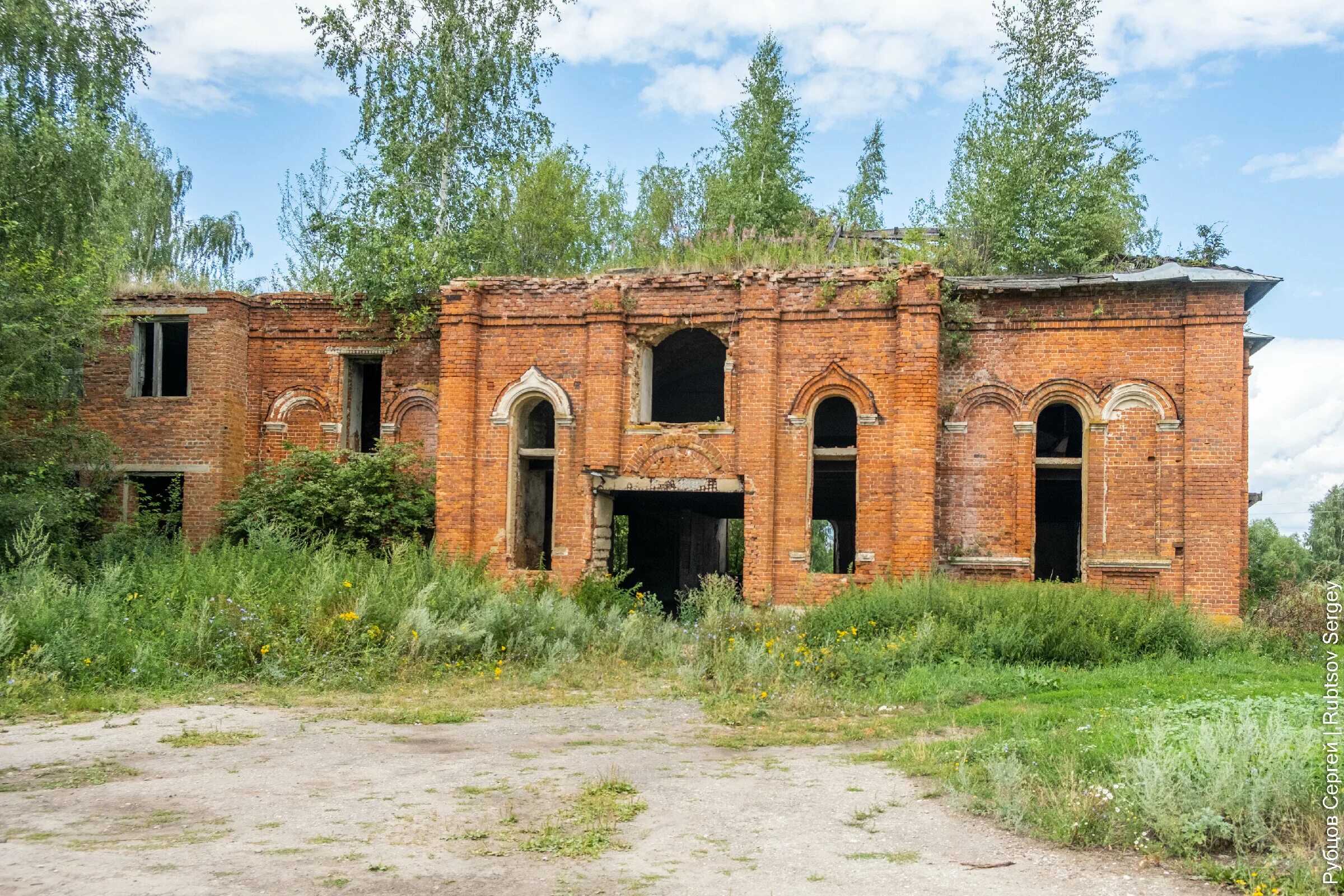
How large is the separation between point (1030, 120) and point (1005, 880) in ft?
79.3

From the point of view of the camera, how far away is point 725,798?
7.57m

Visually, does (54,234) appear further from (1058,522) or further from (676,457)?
(1058,522)

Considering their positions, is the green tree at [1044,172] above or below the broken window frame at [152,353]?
above

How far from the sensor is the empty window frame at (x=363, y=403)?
19.6 metres

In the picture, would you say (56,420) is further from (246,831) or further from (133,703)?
(246,831)

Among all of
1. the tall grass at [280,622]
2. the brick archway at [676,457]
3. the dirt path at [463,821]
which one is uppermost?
the brick archway at [676,457]

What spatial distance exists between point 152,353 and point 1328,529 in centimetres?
4862

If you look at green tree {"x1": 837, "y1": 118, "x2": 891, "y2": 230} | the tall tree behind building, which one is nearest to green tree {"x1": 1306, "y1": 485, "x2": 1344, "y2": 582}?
green tree {"x1": 837, "y1": 118, "x2": 891, "y2": 230}

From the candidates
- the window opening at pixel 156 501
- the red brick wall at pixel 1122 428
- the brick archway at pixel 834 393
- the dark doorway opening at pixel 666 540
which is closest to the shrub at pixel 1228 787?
the red brick wall at pixel 1122 428

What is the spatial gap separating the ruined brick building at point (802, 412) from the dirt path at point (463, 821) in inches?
297

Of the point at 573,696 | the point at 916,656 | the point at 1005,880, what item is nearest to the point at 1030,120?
the point at 916,656

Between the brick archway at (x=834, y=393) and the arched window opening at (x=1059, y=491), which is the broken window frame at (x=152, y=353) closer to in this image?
the brick archway at (x=834, y=393)

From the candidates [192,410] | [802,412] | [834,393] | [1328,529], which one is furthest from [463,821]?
[1328,529]

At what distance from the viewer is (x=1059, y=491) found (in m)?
20.6
